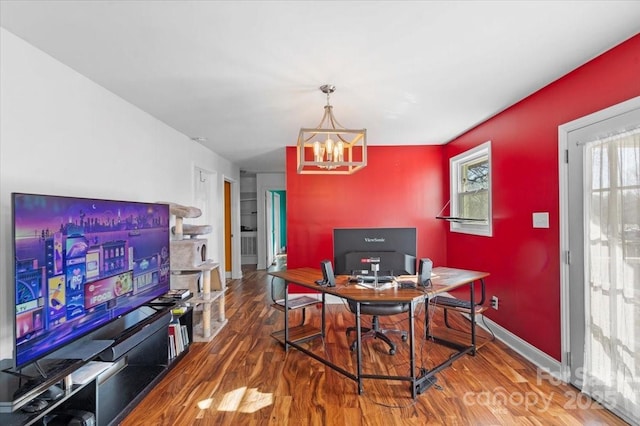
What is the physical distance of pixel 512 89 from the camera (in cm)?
248

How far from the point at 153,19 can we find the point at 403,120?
2.51 m

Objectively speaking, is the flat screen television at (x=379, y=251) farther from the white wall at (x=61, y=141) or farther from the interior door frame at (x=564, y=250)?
the white wall at (x=61, y=141)

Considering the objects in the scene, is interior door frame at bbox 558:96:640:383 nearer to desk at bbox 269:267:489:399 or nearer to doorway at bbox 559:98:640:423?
doorway at bbox 559:98:640:423

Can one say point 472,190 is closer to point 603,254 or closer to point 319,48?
point 603,254

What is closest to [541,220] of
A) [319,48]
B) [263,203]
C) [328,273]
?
[328,273]

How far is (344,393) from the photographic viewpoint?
2156 millimetres

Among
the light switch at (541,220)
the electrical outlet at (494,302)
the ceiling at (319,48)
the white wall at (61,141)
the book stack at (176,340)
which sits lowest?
the book stack at (176,340)

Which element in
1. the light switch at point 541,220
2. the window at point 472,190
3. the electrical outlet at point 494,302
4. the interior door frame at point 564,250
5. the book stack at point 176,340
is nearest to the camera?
the interior door frame at point 564,250

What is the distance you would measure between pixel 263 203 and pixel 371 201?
3.46 metres

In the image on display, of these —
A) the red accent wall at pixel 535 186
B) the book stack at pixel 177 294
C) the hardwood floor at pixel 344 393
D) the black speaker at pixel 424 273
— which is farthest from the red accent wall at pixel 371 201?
the black speaker at pixel 424 273

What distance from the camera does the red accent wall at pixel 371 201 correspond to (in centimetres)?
438

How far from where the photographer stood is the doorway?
177 centimetres

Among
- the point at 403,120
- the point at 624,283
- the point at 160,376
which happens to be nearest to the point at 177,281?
the point at 160,376

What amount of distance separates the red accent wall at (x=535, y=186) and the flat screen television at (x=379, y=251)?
113 centimetres
